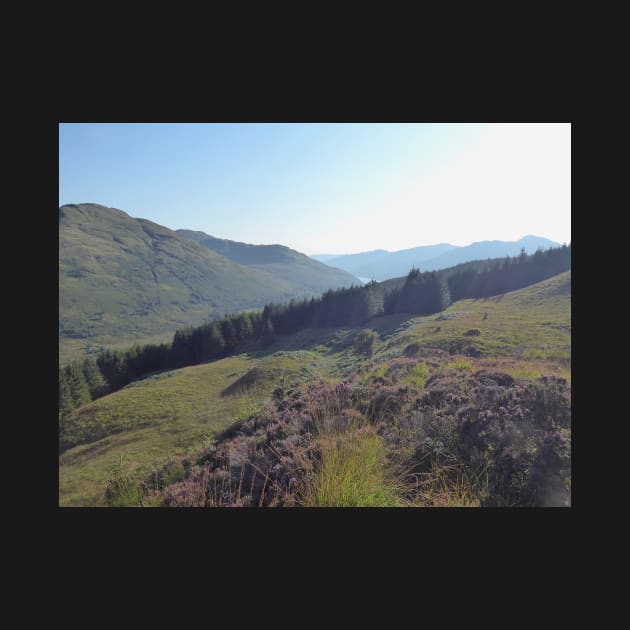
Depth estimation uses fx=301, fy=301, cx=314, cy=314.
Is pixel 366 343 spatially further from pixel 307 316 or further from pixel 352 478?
pixel 307 316

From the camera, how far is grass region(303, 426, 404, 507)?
2.64 m

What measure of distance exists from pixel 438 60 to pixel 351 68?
73 cm

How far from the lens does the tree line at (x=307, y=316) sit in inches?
1873

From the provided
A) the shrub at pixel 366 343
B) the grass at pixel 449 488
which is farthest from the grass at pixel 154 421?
the shrub at pixel 366 343

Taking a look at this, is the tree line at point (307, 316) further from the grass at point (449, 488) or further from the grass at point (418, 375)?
the grass at point (449, 488)

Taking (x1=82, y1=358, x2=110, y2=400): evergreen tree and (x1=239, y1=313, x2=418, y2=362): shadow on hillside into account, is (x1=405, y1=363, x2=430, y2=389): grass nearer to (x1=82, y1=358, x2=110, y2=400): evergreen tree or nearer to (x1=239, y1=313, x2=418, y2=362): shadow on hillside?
(x1=239, y1=313, x2=418, y2=362): shadow on hillside

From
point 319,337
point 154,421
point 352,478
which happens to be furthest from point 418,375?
point 319,337

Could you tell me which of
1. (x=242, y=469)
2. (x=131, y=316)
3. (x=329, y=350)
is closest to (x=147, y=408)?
(x=329, y=350)

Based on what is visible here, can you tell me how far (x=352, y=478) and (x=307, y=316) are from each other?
57.6 metres

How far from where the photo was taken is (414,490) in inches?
113

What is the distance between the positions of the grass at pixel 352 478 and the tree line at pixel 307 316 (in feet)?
157

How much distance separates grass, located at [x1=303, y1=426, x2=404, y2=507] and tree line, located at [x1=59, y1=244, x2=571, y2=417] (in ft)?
157

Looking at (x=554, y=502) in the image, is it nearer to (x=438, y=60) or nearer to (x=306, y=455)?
(x=306, y=455)

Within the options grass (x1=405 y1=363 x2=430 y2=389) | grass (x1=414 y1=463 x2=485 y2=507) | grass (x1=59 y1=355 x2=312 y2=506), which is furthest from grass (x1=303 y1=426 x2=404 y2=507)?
grass (x1=59 y1=355 x2=312 y2=506)
